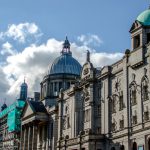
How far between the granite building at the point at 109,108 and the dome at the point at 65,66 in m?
20.2

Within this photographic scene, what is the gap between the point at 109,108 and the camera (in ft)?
252

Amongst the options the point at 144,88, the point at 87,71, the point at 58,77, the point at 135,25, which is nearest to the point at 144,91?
the point at 144,88

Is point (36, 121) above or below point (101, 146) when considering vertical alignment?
above

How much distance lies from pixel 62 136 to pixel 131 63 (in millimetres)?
33411

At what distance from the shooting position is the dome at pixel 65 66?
126 m

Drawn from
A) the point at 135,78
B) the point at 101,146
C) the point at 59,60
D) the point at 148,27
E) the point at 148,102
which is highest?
the point at 59,60

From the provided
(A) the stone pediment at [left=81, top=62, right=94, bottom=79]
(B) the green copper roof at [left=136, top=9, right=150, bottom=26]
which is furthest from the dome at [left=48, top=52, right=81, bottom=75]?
(B) the green copper roof at [left=136, top=9, right=150, bottom=26]

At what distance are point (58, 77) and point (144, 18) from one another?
56643 mm

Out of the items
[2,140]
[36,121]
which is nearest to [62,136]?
[36,121]

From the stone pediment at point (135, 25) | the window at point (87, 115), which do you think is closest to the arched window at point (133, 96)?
the stone pediment at point (135, 25)

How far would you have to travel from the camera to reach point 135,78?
69.2 meters

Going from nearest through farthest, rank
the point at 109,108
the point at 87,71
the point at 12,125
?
1. the point at 109,108
2. the point at 87,71
3. the point at 12,125

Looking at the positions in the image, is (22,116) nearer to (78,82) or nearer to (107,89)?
(78,82)

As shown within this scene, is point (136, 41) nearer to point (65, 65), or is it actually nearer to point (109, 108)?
point (109, 108)
